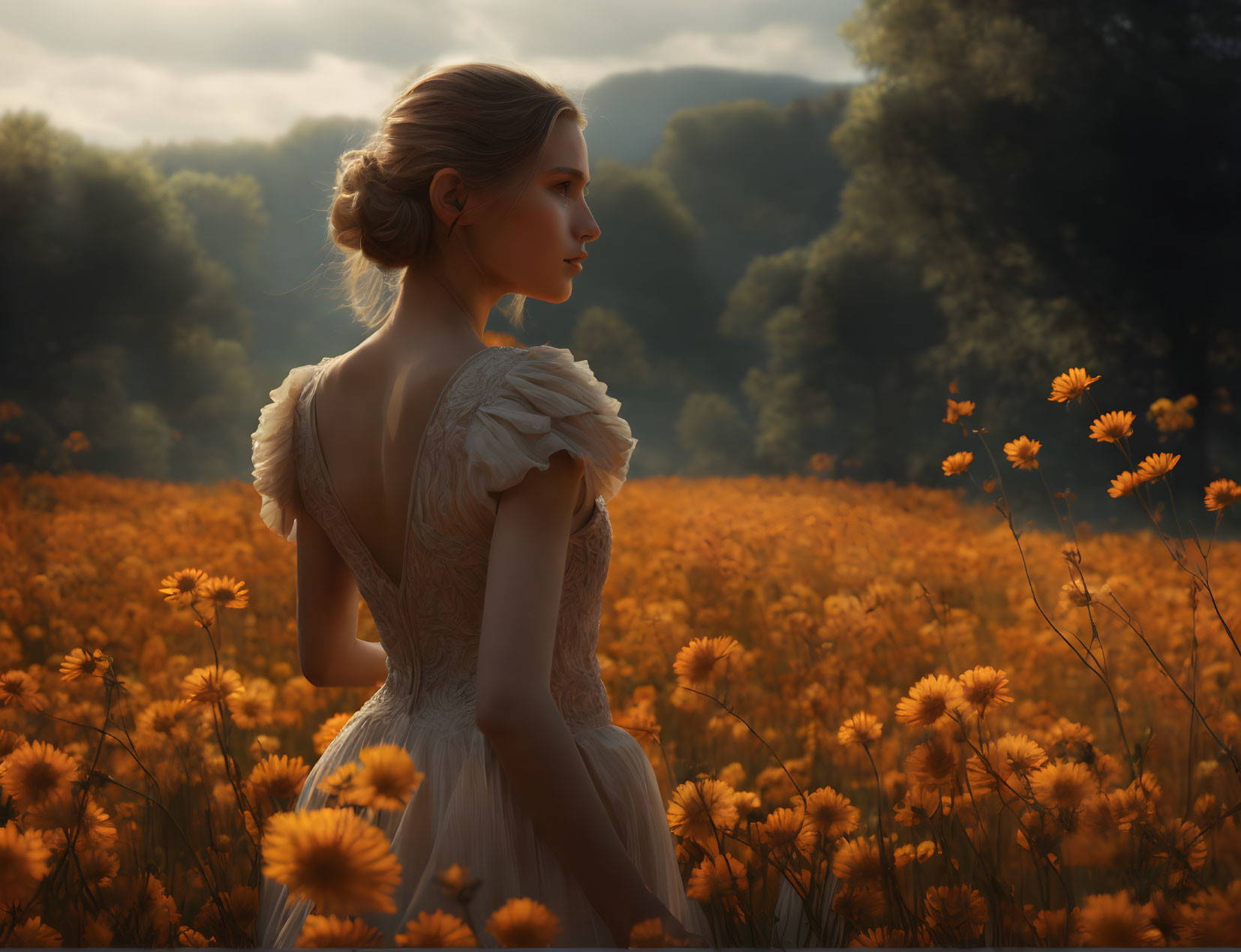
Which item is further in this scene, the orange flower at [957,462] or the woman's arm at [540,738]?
the orange flower at [957,462]

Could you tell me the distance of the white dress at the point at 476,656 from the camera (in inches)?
39.8

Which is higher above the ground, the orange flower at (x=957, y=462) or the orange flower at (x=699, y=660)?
the orange flower at (x=957, y=462)

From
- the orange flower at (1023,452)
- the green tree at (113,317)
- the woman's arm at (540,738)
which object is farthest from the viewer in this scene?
the green tree at (113,317)

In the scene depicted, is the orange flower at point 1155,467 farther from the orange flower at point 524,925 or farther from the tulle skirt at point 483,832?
the orange flower at point 524,925

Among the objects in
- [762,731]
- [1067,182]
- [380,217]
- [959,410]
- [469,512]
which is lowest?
[762,731]

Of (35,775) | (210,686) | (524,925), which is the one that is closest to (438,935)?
(524,925)

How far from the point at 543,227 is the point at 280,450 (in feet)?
1.65

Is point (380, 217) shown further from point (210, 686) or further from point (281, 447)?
point (210, 686)

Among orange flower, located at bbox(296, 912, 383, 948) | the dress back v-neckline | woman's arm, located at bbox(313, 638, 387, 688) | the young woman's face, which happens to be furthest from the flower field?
the young woman's face

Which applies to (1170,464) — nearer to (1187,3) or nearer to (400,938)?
(400,938)

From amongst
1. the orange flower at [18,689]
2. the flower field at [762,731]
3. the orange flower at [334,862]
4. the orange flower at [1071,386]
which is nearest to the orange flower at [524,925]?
the flower field at [762,731]

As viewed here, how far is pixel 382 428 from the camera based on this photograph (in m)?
1.13

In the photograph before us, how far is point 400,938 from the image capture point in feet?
2.50

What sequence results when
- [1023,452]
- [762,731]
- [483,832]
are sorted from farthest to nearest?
[762,731] < [1023,452] < [483,832]
